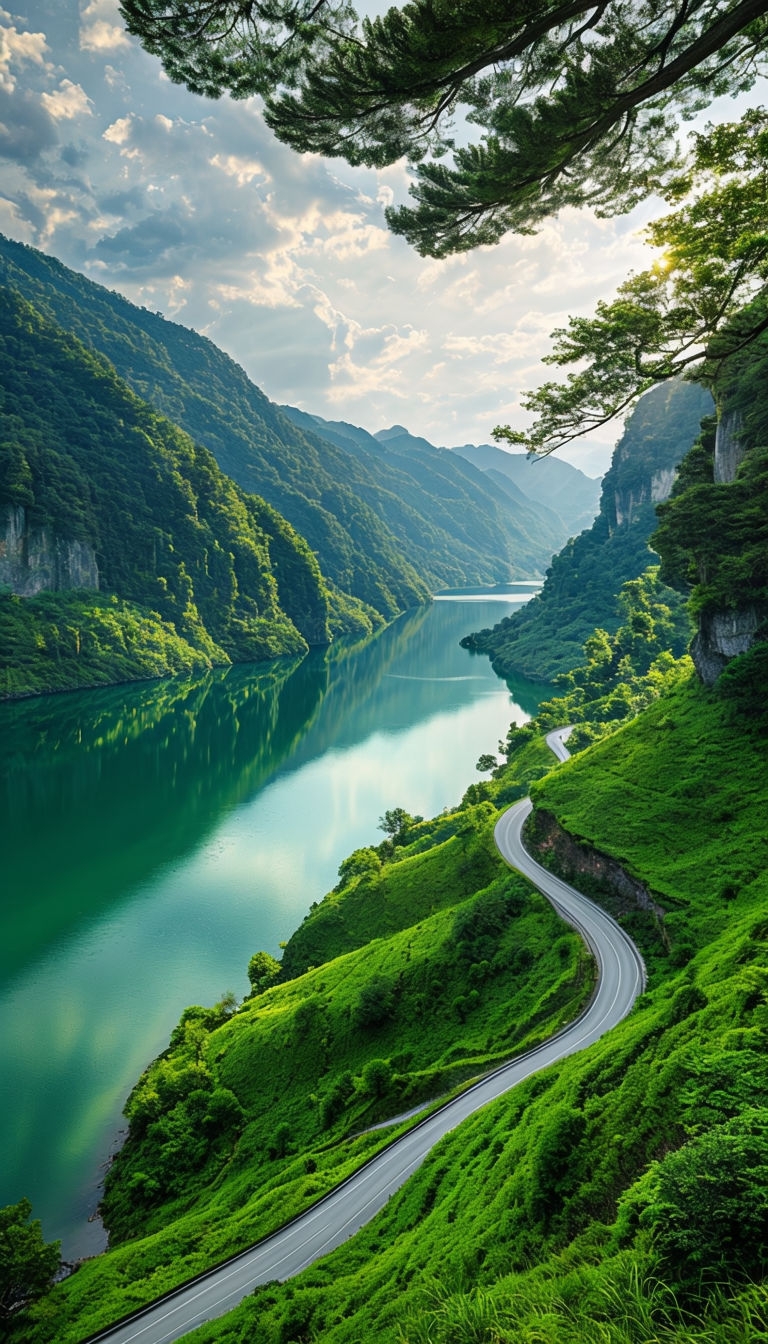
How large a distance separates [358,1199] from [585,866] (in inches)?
513

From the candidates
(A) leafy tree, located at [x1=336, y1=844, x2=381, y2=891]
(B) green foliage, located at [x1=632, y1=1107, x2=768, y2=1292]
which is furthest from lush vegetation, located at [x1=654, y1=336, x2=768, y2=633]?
(B) green foliage, located at [x1=632, y1=1107, x2=768, y2=1292]

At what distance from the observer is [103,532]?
10119 cm

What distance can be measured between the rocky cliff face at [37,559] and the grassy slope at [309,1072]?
78.7 m

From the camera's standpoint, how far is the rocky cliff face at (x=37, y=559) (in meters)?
83.2

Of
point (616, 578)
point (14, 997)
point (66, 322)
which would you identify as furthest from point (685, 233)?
point (66, 322)

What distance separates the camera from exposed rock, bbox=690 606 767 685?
77.7 feet

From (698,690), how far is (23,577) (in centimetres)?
8589

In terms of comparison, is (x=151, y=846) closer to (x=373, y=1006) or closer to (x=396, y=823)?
(x=396, y=823)

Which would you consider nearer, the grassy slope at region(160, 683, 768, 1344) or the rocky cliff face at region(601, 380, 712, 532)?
the grassy slope at region(160, 683, 768, 1344)

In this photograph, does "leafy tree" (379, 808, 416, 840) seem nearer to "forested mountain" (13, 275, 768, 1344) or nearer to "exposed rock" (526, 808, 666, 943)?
"forested mountain" (13, 275, 768, 1344)

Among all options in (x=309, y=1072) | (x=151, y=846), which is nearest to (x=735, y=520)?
(x=309, y=1072)

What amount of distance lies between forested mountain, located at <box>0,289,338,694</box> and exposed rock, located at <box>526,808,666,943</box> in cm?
6585

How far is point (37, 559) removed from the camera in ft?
286

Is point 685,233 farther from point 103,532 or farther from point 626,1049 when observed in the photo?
point 103,532
